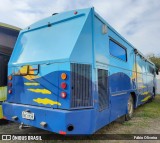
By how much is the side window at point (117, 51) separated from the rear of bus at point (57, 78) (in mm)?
1344

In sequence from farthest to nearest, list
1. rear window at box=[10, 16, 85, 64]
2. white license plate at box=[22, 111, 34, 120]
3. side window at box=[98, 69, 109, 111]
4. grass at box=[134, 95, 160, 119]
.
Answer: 1. grass at box=[134, 95, 160, 119]
2. side window at box=[98, 69, 109, 111]
3. white license plate at box=[22, 111, 34, 120]
4. rear window at box=[10, 16, 85, 64]

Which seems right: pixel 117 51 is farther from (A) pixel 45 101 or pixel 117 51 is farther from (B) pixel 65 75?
(A) pixel 45 101

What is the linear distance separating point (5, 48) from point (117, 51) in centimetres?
341

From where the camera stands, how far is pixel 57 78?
12.9 feet

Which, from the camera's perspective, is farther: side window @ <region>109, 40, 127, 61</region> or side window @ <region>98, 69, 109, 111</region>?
side window @ <region>109, 40, 127, 61</region>

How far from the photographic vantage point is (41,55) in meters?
4.42

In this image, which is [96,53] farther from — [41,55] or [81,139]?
[81,139]

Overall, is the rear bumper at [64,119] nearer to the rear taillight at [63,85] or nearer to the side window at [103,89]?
the rear taillight at [63,85]

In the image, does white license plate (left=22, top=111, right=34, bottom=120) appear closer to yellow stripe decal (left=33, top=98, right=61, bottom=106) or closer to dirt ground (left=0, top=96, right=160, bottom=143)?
yellow stripe decal (left=33, top=98, right=61, bottom=106)

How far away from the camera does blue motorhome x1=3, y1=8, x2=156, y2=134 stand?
3812 millimetres

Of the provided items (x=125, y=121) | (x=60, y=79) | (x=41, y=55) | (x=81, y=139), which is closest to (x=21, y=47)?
(x=41, y=55)

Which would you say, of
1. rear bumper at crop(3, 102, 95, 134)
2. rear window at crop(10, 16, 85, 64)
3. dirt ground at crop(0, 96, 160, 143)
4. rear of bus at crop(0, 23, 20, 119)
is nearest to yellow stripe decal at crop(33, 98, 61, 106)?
rear bumper at crop(3, 102, 95, 134)

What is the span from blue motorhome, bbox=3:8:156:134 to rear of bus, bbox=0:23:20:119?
0.81 meters

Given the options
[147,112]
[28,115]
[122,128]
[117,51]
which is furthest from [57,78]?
[147,112]
